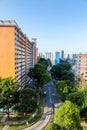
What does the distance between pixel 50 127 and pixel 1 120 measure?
21135 mm

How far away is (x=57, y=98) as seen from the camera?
206 ft

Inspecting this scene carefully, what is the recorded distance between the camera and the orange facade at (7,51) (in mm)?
46500

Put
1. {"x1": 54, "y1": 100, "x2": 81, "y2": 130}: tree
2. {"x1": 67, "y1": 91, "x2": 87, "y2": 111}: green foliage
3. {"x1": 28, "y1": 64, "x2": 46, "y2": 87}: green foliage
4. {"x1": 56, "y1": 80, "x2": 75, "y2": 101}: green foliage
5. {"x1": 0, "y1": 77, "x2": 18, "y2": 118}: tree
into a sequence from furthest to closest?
1. {"x1": 28, "y1": 64, "x2": 46, "y2": 87}: green foliage
2. {"x1": 56, "y1": 80, "x2": 75, "y2": 101}: green foliage
3. {"x1": 67, "y1": 91, "x2": 87, "y2": 111}: green foliage
4. {"x1": 0, "y1": 77, "x2": 18, "y2": 118}: tree
5. {"x1": 54, "y1": 100, "x2": 81, "y2": 130}: tree

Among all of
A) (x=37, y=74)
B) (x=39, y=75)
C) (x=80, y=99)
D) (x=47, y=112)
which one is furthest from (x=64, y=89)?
(x=37, y=74)

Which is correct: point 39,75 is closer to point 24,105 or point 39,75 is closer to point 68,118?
point 24,105

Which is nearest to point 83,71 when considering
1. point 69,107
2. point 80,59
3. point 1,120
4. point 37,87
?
point 80,59

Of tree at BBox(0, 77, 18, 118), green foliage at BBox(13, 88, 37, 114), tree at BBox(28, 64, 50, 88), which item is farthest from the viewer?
tree at BBox(28, 64, 50, 88)

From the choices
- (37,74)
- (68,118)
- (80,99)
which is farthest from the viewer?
(37,74)

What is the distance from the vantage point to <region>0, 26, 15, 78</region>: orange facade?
153ft

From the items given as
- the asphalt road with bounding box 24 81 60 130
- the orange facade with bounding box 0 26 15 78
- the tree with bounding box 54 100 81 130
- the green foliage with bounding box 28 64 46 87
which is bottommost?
the asphalt road with bounding box 24 81 60 130

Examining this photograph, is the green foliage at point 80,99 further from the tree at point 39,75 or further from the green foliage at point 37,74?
the green foliage at point 37,74

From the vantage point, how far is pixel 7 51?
47281 mm

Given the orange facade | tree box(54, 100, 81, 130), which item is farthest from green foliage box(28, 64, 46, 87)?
tree box(54, 100, 81, 130)

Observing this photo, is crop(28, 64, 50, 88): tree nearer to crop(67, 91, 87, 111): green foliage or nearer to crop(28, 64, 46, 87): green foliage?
crop(28, 64, 46, 87): green foliage
